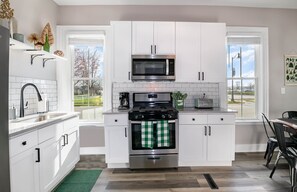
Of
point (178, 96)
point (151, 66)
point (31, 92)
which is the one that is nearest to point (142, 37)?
point (151, 66)

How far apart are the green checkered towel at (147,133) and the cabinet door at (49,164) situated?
1.18 metres

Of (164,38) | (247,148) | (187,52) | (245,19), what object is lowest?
(247,148)

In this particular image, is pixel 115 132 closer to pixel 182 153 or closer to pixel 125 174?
pixel 125 174

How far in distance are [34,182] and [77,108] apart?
2079mm

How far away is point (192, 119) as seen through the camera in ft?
10.6

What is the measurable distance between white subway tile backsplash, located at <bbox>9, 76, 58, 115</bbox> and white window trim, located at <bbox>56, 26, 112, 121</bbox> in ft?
0.49

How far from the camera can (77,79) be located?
3.96 m

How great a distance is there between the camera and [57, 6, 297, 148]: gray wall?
3.84 metres

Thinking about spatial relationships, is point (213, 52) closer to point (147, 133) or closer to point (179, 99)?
point (179, 99)

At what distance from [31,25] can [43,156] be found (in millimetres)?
1928

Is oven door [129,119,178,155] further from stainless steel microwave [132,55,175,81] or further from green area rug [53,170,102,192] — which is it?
stainless steel microwave [132,55,175,81]

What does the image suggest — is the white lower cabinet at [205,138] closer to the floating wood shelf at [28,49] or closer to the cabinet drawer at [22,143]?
the cabinet drawer at [22,143]

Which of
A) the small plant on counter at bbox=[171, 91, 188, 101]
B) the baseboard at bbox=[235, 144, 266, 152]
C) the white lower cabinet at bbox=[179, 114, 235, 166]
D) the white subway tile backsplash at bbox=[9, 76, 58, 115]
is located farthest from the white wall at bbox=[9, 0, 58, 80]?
the baseboard at bbox=[235, 144, 266, 152]

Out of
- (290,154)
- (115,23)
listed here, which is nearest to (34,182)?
(115,23)
